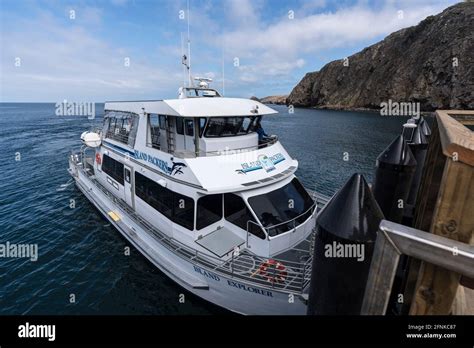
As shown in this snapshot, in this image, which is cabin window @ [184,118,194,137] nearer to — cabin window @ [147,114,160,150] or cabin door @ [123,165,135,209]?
cabin window @ [147,114,160,150]

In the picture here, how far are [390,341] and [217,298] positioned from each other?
5.92 m

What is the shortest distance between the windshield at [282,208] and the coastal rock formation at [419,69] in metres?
73.5

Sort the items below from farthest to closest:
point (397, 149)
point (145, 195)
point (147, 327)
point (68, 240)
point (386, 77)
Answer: point (386, 77) → point (68, 240) → point (145, 195) → point (397, 149) → point (147, 327)

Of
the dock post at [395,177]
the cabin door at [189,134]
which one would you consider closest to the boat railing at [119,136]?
the cabin door at [189,134]

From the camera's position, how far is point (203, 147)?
8.45m

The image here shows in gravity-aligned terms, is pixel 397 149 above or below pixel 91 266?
above

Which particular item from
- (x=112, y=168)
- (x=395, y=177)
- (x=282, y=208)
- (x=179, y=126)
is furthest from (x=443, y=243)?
(x=112, y=168)

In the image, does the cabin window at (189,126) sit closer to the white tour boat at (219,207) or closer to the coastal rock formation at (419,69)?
the white tour boat at (219,207)

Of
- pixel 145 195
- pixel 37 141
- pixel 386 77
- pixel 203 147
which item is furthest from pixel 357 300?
pixel 386 77

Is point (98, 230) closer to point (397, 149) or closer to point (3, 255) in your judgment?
point (3, 255)

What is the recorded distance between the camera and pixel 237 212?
7.79 m

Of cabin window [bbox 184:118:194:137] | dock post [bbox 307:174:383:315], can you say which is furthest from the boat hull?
cabin window [bbox 184:118:194:137]

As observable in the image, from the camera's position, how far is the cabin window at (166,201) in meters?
7.95

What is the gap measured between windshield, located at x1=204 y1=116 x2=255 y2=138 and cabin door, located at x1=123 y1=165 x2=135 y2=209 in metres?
4.29
